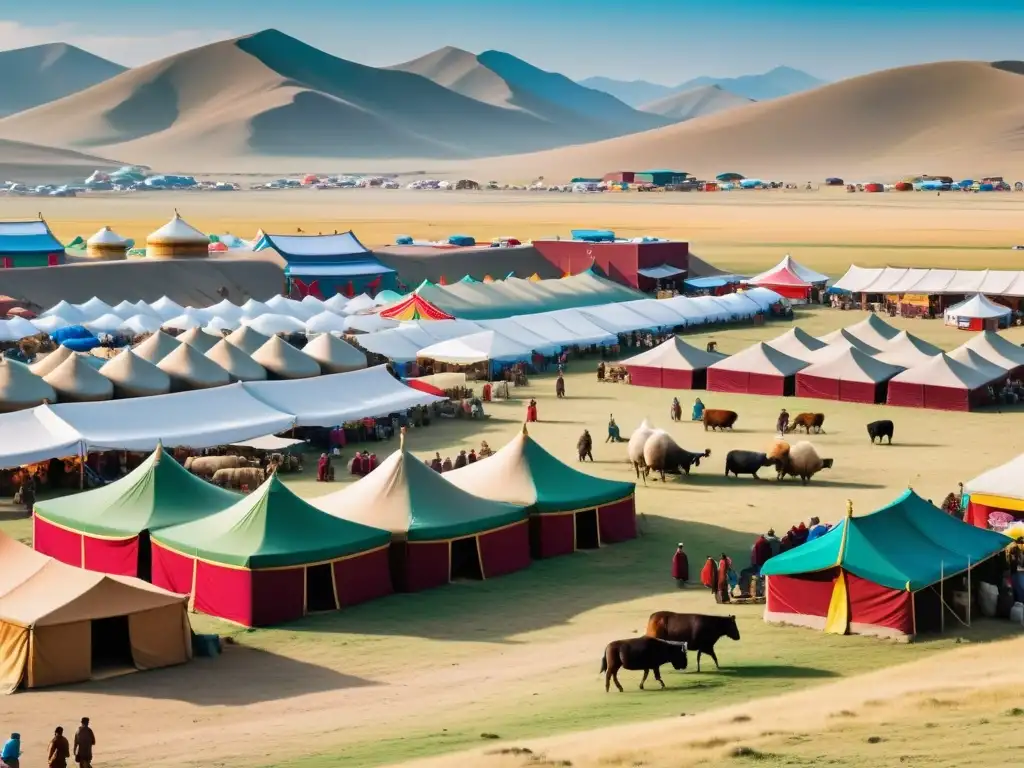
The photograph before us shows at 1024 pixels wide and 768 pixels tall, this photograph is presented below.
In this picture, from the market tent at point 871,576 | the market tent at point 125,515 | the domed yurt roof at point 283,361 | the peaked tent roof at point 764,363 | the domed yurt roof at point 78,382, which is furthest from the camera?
the peaked tent roof at point 764,363

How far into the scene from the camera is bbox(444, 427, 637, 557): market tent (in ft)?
86.5

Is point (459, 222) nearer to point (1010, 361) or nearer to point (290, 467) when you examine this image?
point (1010, 361)

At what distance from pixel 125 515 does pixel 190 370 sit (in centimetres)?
1452

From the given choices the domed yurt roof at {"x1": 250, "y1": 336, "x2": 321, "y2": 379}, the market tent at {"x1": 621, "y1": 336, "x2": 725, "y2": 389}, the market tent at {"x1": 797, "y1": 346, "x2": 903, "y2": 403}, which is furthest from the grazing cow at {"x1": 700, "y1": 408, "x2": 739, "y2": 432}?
the domed yurt roof at {"x1": 250, "y1": 336, "x2": 321, "y2": 379}

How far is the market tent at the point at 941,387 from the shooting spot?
4294cm

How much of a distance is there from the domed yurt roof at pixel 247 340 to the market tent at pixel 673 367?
1189 centimetres

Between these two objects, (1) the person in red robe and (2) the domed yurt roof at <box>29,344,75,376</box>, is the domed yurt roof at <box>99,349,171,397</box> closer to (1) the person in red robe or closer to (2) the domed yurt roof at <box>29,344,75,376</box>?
(2) the domed yurt roof at <box>29,344,75,376</box>

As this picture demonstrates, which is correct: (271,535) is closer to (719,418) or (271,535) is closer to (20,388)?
(20,388)

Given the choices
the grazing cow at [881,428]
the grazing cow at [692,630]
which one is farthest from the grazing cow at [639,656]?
the grazing cow at [881,428]

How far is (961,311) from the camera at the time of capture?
63969 mm

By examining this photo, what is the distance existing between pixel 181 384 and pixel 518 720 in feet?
77.4

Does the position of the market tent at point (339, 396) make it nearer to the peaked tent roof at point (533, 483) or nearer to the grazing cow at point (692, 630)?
the peaked tent roof at point (533, 483)

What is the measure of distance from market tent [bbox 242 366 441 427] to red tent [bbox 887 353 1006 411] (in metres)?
13.5

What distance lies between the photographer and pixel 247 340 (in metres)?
43.8
